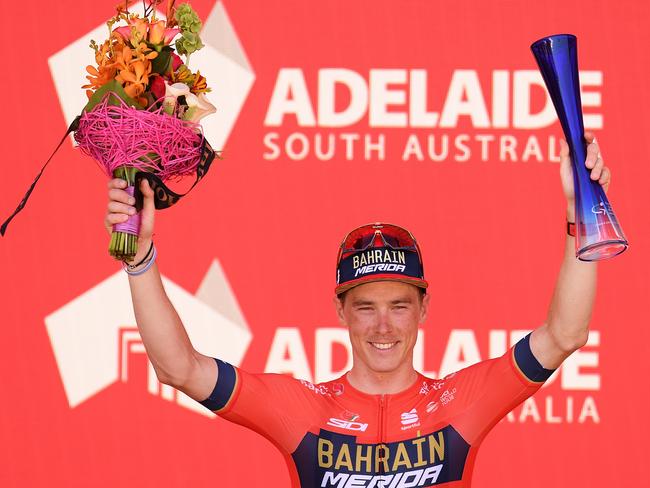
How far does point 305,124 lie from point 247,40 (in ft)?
1.10

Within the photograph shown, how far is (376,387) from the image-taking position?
2.93 m

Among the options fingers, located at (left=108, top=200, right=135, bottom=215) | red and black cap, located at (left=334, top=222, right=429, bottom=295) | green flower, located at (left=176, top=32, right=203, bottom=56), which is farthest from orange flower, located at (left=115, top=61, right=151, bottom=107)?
red and black cap, located at (left=334, top=222, right=429, bottom=295)

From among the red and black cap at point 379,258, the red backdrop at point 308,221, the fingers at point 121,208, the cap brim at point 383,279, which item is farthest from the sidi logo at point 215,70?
the fingers at point 121,208

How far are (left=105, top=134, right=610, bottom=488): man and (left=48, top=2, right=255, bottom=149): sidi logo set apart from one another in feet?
3.89

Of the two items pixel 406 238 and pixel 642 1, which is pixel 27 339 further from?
pixel 642 1

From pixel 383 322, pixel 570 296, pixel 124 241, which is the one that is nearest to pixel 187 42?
pixel 124 241

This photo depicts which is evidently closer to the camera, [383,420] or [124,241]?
[124,241]

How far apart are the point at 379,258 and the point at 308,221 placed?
1.14 metres

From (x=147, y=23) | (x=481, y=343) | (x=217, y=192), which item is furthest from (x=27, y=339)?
(x=147, y=23)

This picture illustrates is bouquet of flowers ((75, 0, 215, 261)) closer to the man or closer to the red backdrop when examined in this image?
the man

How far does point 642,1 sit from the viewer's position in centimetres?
402

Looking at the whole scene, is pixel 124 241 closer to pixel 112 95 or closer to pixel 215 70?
pixel 112 95

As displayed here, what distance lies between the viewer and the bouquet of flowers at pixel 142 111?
2553 millimetres

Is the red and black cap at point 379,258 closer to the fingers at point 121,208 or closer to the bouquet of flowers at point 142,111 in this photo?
the bouquet of flowers at point 142,111
